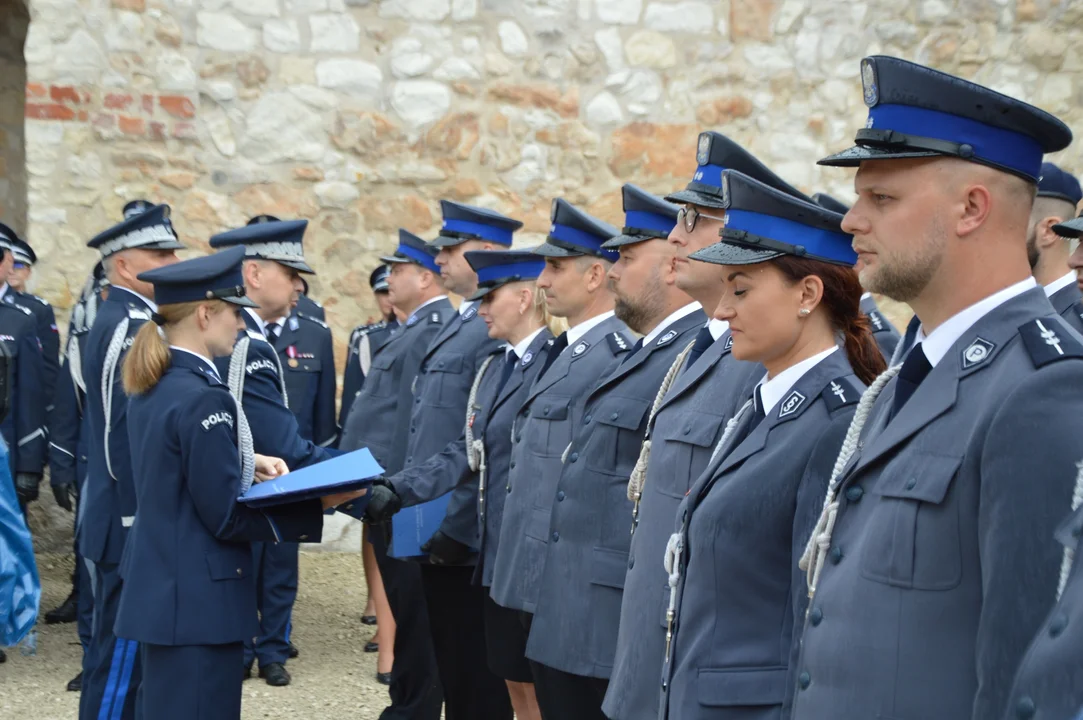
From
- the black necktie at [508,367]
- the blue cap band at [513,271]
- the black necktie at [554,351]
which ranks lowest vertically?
the black necktie at [508,367]

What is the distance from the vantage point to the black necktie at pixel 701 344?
10.5ft

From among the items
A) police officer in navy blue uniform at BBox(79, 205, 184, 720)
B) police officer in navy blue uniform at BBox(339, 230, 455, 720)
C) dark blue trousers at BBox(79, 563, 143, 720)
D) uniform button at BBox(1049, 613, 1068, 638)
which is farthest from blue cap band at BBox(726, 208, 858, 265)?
police officer in navy blue uniform at BBox(339, 230, 455, 720)

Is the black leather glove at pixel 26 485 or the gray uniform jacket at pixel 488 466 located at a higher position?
the gray uniform jacket at pixel 488 466

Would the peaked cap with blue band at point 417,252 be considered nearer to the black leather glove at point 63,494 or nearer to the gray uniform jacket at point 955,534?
the black leather glove at point 63,494

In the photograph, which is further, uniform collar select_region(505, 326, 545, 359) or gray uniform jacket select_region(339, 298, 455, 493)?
gray uniform jacket select_region(339, 298, 455, 493)

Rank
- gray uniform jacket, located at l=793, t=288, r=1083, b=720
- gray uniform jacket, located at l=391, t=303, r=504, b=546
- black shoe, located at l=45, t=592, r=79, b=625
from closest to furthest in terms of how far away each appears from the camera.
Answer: gray uniform jacket, located at l=793, t=288, r=1083, b=720 → gray uniform jacket, located at l=391, t=303, r=504, b=546 → black shoe, located at l=45, t=592, r=79, b=625

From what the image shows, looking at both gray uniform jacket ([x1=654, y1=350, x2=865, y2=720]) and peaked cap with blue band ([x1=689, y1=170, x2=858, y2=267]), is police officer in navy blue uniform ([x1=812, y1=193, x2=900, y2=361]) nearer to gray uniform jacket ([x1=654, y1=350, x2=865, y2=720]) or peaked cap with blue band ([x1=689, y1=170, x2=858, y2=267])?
peaked cap with blue band ([x1=689, y1=170, x2=858, y2=267])

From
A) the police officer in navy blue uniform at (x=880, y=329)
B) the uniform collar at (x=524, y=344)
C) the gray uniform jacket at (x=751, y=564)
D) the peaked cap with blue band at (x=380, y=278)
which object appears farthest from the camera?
the peaked cap with blue band at (x=380, y=278)

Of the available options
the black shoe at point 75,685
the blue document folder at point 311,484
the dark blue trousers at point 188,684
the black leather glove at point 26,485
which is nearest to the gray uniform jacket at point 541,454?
the blue document folder at point 311,484

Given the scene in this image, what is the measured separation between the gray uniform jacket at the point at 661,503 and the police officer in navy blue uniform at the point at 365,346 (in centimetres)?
451

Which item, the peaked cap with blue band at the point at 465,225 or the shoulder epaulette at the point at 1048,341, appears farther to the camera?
the peaked cap with blue band at the point at 465,225

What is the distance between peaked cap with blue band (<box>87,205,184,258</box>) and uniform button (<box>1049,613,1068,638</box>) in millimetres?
4612

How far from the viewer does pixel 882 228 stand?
1.96m

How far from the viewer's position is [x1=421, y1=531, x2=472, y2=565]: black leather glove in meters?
4.74
